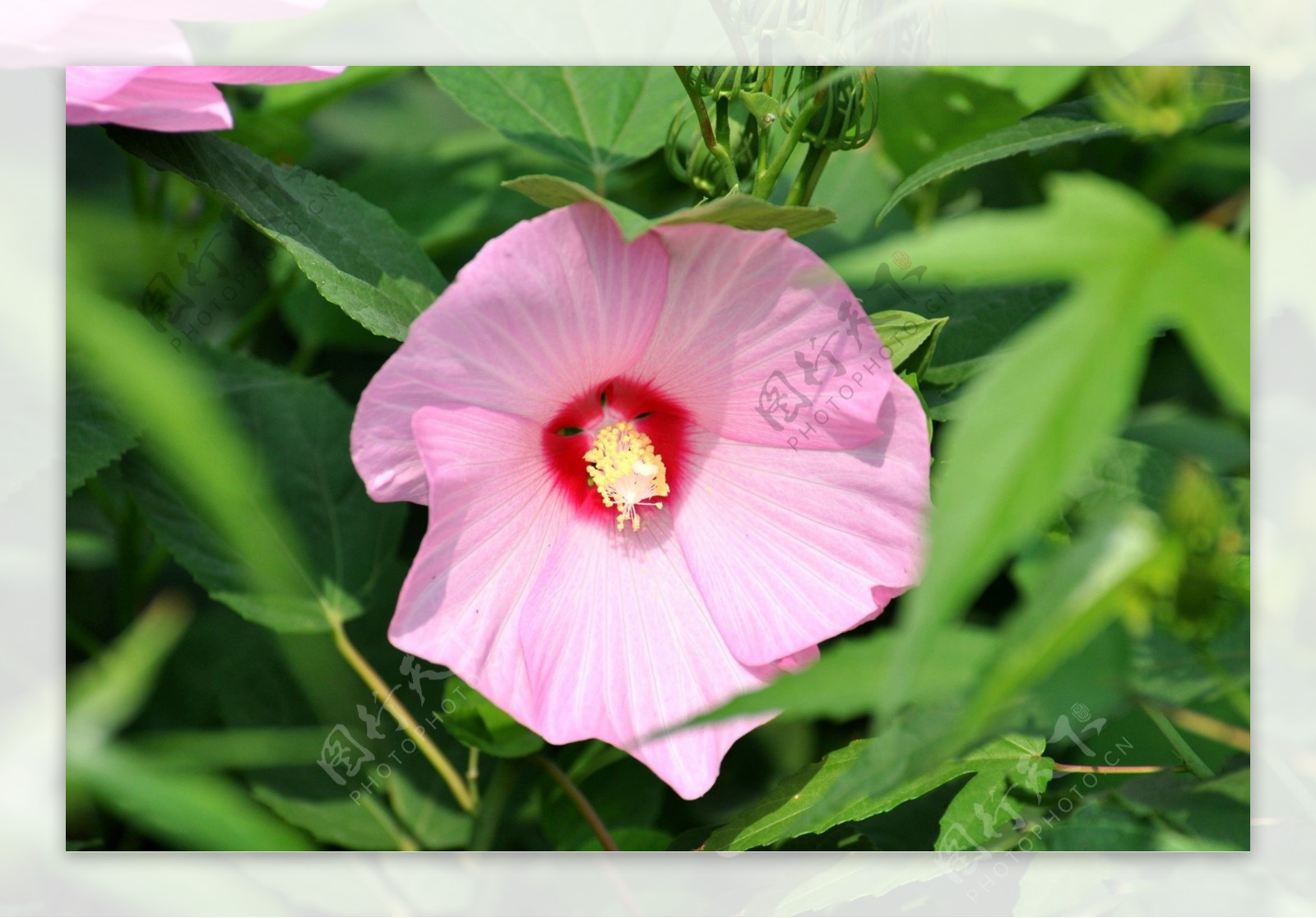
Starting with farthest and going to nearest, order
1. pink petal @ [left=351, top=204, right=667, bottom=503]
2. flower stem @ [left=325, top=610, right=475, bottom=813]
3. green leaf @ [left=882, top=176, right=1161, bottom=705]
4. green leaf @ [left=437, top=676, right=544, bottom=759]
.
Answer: flower stem @ [left=325, top=610, right=475, bottom=813] → green leaf @ [left=437, top=676, right=544, bottom=759] → pink petal @ [left=351, top=204, right=667, bottom=503] → green leaf @ [left=882, top=176, right=1161, bottom=705]

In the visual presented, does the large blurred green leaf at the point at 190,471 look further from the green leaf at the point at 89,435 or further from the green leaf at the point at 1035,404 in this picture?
the green leaf at the point at 1035,404

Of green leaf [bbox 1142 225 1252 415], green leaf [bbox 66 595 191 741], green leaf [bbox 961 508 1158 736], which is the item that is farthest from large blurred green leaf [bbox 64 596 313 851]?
green leaf [bbox 1142 225 1252 415]

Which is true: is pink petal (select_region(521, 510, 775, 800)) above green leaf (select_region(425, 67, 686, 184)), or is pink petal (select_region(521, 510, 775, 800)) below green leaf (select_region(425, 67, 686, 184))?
below

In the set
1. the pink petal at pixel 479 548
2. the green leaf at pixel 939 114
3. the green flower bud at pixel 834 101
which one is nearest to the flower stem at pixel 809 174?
the green flower bud at pixel 834 101

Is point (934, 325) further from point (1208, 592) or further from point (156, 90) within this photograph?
point (156, 90)

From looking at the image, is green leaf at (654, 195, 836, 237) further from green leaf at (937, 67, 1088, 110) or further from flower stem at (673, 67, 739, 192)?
green leaf at (937, 67, 1088, 110)

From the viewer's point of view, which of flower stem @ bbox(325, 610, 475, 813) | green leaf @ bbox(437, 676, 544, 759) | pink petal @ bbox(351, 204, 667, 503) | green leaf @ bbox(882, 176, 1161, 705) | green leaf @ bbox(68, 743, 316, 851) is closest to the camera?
green leaf @ bbox(882, 176, 1161, 705)

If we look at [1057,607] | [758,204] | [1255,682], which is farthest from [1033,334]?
[1255,682]
